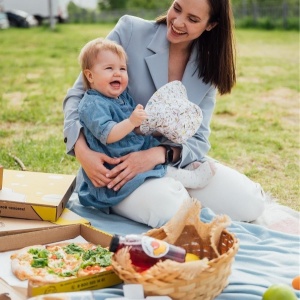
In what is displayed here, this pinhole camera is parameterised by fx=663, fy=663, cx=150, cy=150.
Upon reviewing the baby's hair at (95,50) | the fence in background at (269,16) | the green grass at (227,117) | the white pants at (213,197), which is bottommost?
the fence in background at (269,16)

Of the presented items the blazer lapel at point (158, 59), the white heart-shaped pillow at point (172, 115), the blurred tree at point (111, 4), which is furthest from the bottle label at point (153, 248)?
the blurred tree at point (111, 4)

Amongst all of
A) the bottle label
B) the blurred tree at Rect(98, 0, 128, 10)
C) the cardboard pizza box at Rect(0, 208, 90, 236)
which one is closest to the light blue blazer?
the cardboard pizza box at Rect(0, 208, 90, 236)

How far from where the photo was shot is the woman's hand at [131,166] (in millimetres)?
3193

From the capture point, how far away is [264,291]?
2.65m

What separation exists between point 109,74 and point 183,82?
53cm

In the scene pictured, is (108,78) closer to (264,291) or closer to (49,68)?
(264,291)

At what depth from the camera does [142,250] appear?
7.77 ft

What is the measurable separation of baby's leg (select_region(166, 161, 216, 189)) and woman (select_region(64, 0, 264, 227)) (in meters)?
0.04

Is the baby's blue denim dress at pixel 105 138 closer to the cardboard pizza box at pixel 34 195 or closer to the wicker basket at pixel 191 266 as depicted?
the cardboard pizza box at pixel 34 195

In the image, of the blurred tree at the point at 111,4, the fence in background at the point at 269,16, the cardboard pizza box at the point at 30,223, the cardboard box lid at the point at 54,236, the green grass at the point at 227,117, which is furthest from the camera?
the blurred tree at the point at 111,4

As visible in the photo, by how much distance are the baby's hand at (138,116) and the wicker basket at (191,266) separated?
0.47 meters

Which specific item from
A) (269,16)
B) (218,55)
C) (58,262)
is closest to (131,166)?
(58,262)

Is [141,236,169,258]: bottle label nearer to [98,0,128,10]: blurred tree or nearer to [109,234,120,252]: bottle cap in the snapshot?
[109,234,120,252]: bottle cap

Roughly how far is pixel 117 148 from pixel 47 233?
557 mm
